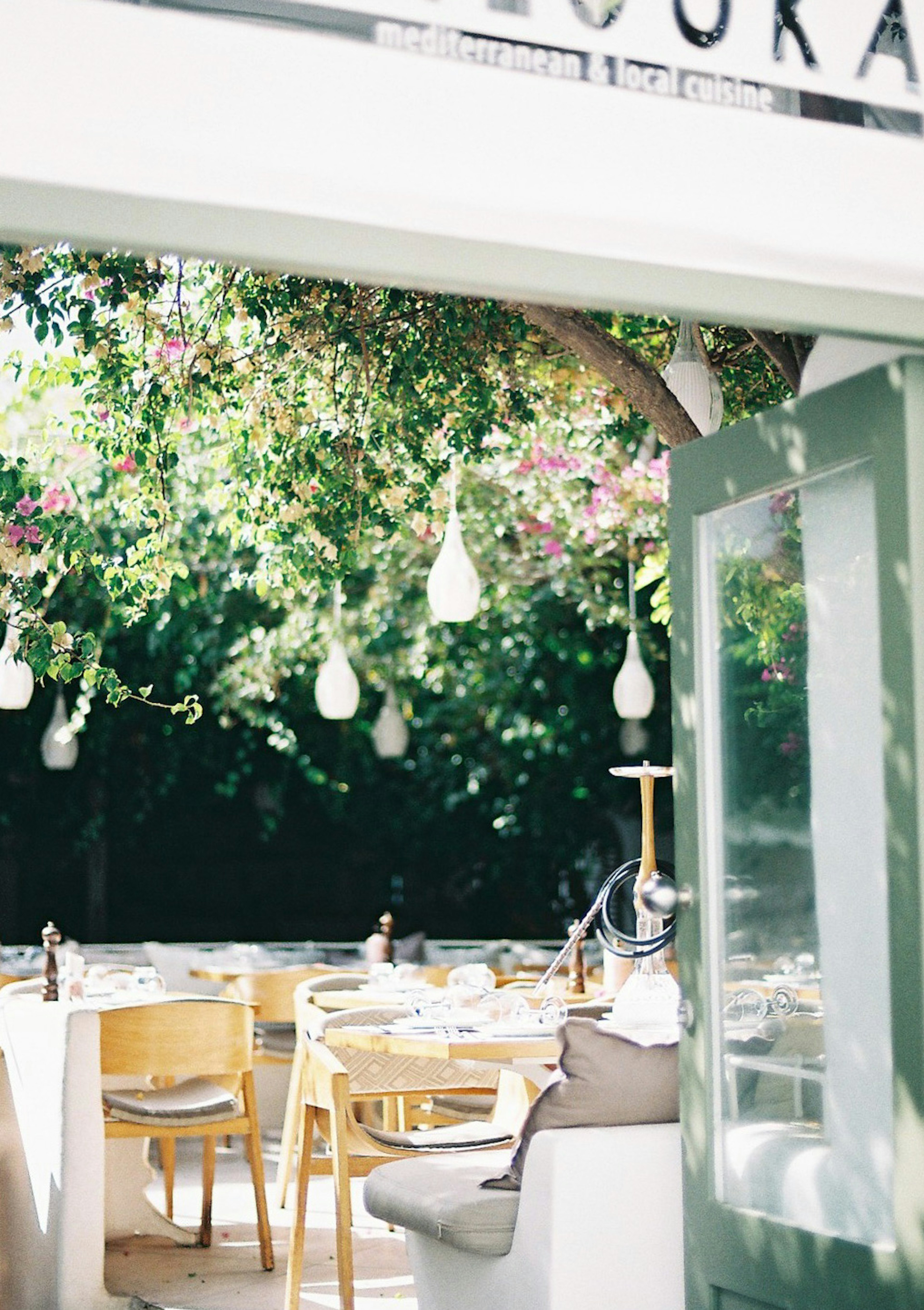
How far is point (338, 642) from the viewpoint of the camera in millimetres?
8133

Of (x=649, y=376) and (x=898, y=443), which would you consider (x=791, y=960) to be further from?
(x=649, y=376)

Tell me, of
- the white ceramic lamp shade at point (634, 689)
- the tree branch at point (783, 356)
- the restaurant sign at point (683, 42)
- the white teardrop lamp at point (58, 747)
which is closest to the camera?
the restaurant sign at point (683, 42)

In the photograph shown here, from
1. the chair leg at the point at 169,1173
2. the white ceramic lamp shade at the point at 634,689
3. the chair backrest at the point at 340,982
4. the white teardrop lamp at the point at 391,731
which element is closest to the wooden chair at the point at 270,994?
the chair backrest at the point at 340,982

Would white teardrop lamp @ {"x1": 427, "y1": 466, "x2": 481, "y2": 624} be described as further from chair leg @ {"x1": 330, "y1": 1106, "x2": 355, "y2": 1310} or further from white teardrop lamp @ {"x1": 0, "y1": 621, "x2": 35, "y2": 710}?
chair leg @ {"x1": 330, "y1": 1106, "x2": 355, "y2": 1310}

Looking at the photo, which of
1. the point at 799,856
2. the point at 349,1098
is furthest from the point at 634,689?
the point at 799,856

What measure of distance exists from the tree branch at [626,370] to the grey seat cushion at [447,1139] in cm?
206

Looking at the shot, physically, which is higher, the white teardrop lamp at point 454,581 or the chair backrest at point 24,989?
the white teardrop lamp at point 454,581

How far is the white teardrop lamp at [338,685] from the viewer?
26.4 feet

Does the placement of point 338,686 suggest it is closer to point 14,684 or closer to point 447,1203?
point 14,684

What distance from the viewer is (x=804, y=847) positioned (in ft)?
10.2

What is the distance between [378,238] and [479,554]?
22.4 feet

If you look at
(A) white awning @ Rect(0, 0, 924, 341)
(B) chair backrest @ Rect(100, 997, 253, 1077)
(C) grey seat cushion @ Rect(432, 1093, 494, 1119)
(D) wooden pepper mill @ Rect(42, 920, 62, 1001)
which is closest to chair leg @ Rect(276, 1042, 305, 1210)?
(C) grey seat cushion @ Rect(432, 1093, 494, 1119)

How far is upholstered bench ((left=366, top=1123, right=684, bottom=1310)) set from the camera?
3.44 metres

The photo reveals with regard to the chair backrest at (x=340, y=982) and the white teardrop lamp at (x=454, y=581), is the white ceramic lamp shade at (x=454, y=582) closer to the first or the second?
the white teardrop lamp at (x=454, y=581)
